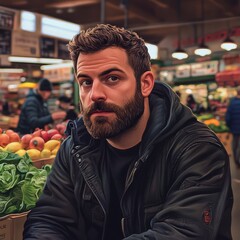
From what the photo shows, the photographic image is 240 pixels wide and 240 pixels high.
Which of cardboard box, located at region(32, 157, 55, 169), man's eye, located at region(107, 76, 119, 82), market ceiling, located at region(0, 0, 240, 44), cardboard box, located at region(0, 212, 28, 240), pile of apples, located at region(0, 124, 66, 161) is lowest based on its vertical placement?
cardboard box, located at region(0, 212, 28, 240)

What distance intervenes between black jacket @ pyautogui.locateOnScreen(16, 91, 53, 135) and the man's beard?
3.46 m

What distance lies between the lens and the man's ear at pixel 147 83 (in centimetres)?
158

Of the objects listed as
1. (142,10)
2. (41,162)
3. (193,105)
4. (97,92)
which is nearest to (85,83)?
(97,92)

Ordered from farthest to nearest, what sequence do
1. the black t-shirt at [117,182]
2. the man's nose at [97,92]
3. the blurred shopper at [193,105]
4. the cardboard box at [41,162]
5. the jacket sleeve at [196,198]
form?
the blurred shopper at [193,105], the cardboard box at [41,162], the black t-shirt at [117,182], the man's nose at [97,92], the jacket sleeve at [196,198]

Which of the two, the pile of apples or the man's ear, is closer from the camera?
the man's ear

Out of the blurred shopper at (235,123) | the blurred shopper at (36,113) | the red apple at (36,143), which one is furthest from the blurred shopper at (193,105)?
the red apple at (36,143)

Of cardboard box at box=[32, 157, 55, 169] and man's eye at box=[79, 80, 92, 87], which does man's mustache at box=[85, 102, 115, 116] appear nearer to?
man's eye at box=[79, 80, 92, 87]

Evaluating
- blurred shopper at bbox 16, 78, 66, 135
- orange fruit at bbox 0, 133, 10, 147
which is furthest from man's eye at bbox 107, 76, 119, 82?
blurred shopper at bbox 16, 78, 66, 135

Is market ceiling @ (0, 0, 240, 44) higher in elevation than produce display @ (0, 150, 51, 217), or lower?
higher

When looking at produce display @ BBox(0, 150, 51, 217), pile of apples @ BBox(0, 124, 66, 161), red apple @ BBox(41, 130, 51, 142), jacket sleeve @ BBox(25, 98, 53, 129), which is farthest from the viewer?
jacket sleeve @ BBox(25, 98, 53, 129)

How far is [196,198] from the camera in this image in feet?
4.34

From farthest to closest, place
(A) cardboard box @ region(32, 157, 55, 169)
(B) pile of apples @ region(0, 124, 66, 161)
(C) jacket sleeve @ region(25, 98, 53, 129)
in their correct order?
(C) jacket sleeve @ region(25, 98, 53, 129) → (B) pile of apples @ region(0, 124, 66, 161) → (A) cardboard box @ region(32, 157, 55, 169)

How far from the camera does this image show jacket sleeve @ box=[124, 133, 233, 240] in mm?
1294

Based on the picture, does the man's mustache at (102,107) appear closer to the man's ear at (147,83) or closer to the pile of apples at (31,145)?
the man's ear at (147,83)
